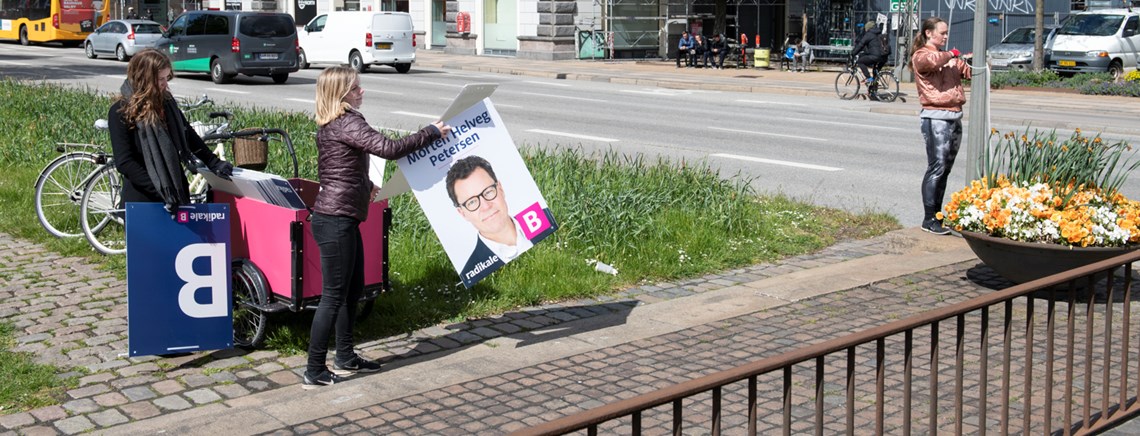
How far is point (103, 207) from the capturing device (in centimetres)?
915

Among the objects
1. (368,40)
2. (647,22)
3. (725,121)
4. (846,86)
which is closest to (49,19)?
(368,40)

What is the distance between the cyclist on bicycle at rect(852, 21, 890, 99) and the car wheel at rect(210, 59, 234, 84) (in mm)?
14144

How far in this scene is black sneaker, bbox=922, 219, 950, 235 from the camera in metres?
10.1

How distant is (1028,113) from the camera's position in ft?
76.6

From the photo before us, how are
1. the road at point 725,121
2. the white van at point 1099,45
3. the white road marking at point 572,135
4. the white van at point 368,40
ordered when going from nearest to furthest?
the road at point 725,121 → the white road marking at point 572,135 → the white van at point 1099,45 → the white van at point 368,40

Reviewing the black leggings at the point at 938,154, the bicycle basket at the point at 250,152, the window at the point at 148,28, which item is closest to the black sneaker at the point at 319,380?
the bicycle basket at the point at 250,152

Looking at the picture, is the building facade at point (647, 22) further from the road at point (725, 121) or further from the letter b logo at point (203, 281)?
the letter b logo at point (203, 281)

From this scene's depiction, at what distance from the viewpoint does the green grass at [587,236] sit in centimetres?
780

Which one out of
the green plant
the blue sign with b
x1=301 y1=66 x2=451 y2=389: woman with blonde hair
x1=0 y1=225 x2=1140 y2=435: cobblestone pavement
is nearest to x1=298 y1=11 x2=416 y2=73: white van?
x1=0 y1=225 x2=1140 y2=435: cobblestone pavement

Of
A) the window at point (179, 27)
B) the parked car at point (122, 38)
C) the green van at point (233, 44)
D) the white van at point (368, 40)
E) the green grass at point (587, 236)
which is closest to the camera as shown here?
the green grass at point (587, 236)

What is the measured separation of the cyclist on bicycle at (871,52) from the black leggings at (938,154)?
1589cm

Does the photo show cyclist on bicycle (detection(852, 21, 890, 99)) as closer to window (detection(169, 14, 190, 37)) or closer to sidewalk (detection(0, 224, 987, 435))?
window (detection(169, 14, 190, 37))

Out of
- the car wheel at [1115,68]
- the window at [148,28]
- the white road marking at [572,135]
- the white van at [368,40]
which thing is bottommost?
the white road marking at [572,135]

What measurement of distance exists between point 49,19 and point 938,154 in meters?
49.6
